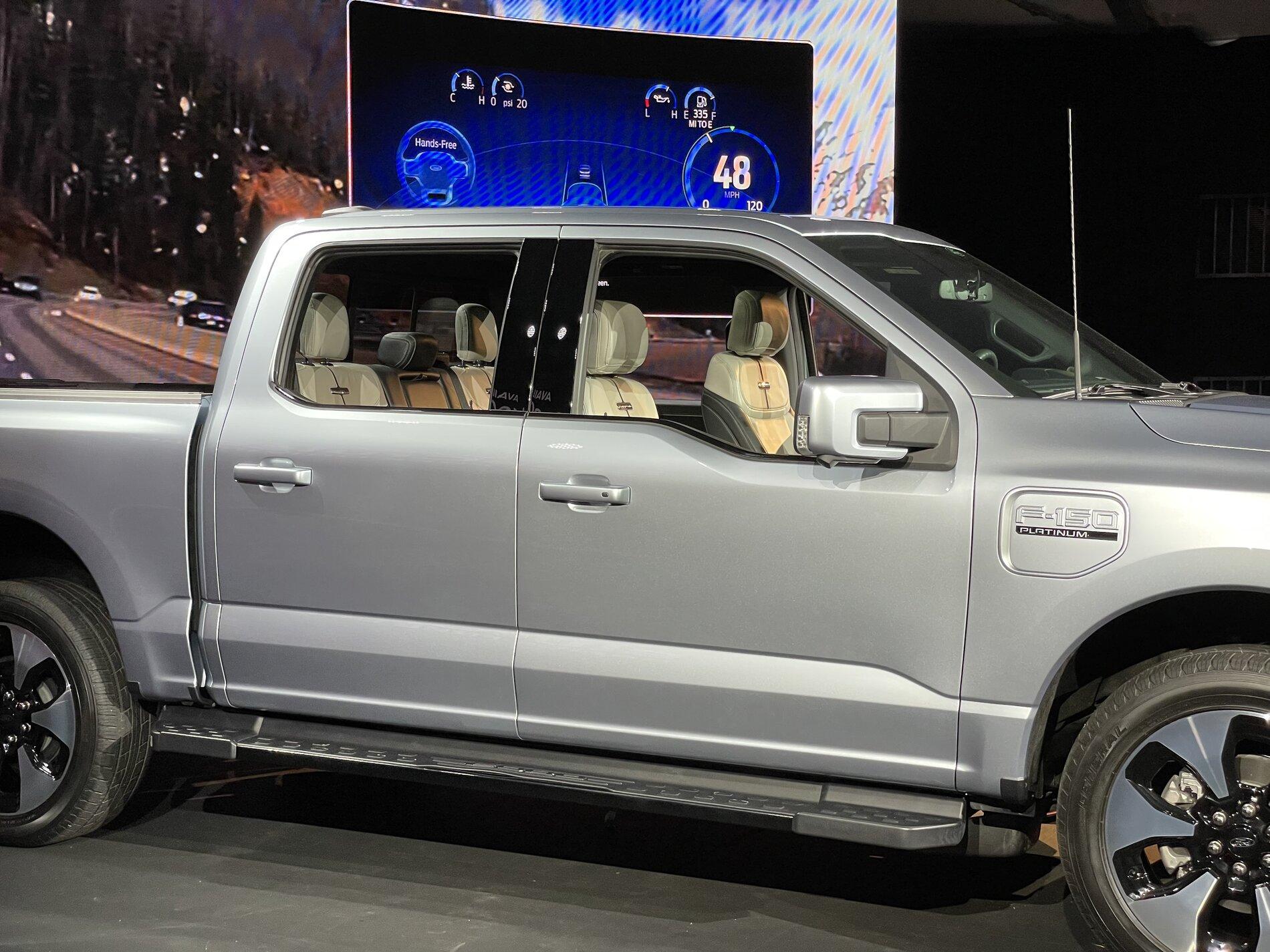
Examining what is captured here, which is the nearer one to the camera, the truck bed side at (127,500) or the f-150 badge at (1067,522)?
the f-150 badge at (1067,522)

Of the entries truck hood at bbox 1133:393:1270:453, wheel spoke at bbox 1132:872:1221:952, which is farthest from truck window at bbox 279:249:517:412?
wheel spoke at bbox 1132:872:1221:952

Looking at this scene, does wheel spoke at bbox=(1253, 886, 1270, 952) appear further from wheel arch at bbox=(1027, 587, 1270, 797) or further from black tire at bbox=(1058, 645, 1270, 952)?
wheel arch at bbox=(1027, 587, 1270, 797)

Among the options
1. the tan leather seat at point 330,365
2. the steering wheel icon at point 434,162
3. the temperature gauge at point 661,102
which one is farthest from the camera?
the temperature gauge at point 661,102

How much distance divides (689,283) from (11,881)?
325 centimetres

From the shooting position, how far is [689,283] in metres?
5.88

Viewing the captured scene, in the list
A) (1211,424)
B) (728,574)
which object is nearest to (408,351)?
(728,574)

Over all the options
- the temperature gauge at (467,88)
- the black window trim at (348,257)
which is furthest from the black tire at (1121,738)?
the temperature gauge at (467,88)

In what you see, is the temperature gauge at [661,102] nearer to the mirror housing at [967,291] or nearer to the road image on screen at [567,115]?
the road image on screen at [567,115]

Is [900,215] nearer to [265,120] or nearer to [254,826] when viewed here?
[265,120]

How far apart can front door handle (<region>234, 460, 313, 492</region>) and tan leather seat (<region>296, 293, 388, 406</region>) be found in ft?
0.78

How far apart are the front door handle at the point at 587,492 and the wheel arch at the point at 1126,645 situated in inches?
42.0

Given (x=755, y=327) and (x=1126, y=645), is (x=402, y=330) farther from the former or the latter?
(x=1126, y=645)

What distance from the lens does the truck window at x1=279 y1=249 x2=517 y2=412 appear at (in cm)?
418

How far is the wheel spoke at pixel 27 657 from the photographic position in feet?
14.1
